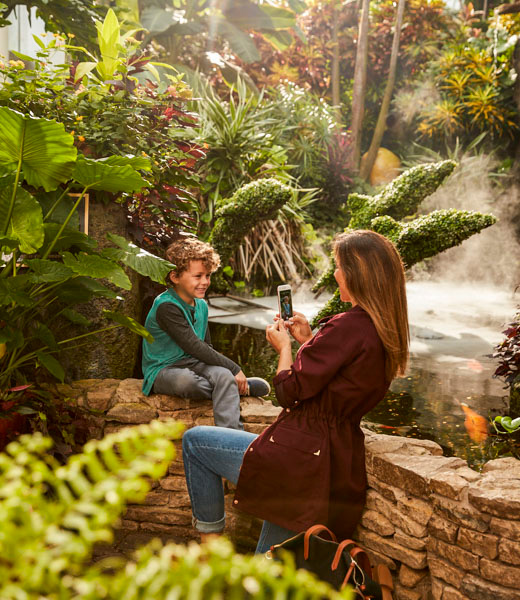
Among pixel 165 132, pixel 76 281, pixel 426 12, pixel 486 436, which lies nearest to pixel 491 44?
pixel 426 12

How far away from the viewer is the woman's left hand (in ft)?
7.50

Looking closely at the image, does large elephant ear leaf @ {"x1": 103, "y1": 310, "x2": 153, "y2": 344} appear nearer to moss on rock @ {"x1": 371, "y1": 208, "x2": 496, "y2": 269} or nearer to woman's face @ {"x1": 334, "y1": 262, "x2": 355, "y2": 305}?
woman's face @ {"x1": 334, "y1": 262, "x2": 355, "y2": 305}

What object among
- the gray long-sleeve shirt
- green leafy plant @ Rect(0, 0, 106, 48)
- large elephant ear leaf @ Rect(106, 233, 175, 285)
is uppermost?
green leafy plant @ Rect(0, 0, 106, 48)

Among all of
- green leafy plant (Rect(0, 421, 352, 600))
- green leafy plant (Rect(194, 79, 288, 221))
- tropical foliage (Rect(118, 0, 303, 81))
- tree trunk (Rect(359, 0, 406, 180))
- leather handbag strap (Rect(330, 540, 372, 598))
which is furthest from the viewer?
tree trunk (Rect(359, 0, 406, 180))

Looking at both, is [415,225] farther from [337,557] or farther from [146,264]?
[337,557]

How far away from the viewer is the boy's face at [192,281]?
2.82 meters

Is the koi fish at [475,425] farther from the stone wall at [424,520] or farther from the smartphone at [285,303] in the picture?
the smartphone at [285,303]

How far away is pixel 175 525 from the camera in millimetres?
2779

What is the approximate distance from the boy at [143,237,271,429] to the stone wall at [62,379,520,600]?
15 cm

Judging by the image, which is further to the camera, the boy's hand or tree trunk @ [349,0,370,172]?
tree trunk @ [349,0,370,172]

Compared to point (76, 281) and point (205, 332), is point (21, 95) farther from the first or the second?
point (205, 332)

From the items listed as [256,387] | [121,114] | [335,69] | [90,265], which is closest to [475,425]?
[256,387]

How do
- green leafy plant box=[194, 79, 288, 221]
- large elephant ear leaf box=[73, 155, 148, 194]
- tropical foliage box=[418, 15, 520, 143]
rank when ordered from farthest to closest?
1. tropical foliage box=[418, 15, 520, 143]
2. green leafy plant box=[194, 79, 288, 221]
3. large elephant ear leaf box=[73, 155, 148, 194]

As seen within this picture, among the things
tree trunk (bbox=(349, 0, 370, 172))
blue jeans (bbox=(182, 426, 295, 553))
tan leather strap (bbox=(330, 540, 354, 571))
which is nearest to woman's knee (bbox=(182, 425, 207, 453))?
blue jeans (bbox=(182, 426, 295, 553))
